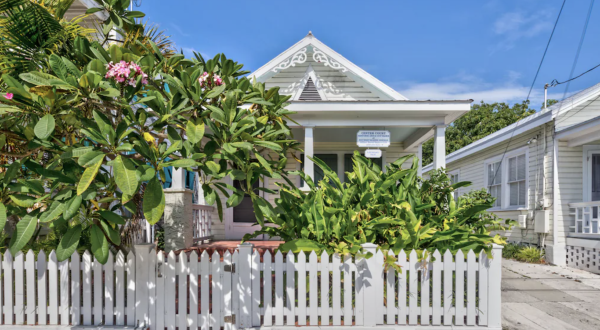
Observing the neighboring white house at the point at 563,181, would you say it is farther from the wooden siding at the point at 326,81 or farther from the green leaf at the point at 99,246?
the green leaf at the point at 99,246

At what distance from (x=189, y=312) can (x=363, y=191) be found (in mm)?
2388

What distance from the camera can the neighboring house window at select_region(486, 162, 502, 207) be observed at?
1109 cm

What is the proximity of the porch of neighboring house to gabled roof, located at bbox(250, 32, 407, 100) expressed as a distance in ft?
14.9

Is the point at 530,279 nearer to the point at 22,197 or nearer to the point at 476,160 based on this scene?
the point at 476,160

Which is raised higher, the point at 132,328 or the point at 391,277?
the point at 391,277

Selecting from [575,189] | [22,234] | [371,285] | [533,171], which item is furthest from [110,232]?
[533,171]

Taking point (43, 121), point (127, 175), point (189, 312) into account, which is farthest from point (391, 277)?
point (43, 121)

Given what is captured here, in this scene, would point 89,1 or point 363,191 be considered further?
point 89,1

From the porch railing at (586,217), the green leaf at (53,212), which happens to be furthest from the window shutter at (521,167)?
the green leaf at (53,212)

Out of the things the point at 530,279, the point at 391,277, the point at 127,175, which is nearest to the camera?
the point at 127,175

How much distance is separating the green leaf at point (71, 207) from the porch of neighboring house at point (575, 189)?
373 inches

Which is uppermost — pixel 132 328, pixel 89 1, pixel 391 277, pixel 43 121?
pixel 89 1

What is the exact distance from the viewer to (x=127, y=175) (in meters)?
2.43

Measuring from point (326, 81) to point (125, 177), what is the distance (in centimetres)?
727
